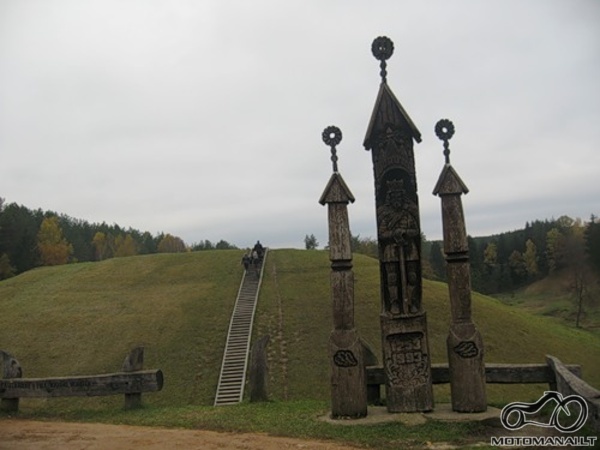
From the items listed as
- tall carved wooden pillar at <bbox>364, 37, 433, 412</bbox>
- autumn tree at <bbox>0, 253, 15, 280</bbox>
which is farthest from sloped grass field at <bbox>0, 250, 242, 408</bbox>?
autumn tree at <bbox>0, 253, 15, 280</bbox>

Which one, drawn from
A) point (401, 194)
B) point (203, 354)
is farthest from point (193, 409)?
point (203, 354)

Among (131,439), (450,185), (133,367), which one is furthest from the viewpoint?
(133,367)

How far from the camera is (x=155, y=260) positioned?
47906 millimetres

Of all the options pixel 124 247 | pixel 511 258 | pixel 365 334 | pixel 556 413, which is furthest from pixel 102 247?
pixel 556 413

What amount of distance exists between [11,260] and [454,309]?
214 ft

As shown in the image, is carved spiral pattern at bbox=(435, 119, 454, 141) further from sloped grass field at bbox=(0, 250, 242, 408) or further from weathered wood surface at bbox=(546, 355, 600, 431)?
sloped grass field at bbox=(0, 250, 242, 408)

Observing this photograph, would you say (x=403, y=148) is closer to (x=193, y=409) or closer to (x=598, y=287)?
(x=193, y=409)

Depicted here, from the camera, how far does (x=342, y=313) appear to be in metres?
11.1

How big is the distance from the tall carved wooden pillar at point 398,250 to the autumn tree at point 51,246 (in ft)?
240

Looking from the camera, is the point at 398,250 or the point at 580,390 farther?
the point at 398,250

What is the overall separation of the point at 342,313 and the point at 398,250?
1.94m

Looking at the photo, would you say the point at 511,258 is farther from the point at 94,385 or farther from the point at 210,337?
the point at 94,385

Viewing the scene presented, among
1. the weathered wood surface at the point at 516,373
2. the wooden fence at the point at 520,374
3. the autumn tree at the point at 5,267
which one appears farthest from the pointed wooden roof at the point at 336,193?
the autumn tree at the point at 5,267

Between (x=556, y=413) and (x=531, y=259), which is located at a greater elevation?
(x=531, y=259)
